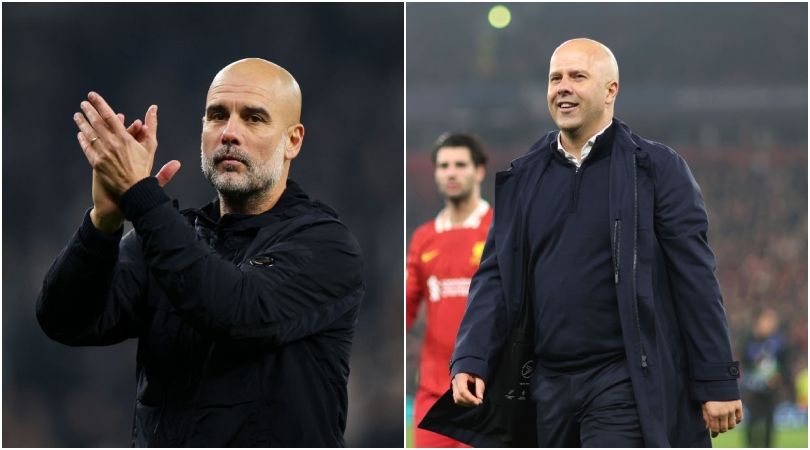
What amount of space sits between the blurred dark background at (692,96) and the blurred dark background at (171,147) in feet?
51.5

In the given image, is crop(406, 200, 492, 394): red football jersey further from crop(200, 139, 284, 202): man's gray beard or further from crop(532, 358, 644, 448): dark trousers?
crop(200, 139, 284, 202): man's gray beard

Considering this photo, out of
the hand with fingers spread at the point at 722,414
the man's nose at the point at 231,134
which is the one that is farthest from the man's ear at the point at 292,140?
the hand with fingers spread at the point at 722,414

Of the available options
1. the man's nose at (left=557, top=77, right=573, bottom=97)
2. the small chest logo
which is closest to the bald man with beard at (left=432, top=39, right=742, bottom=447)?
the man's nose at (left=557, top=77, right=573, bottom=97)

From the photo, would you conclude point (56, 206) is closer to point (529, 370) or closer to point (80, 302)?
point (529, 370)

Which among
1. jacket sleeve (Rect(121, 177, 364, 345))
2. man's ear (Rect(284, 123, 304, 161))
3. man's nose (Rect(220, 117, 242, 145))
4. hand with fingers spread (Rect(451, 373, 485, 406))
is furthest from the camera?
hand with fingers spread (Rect(451, 373, 485, 406))

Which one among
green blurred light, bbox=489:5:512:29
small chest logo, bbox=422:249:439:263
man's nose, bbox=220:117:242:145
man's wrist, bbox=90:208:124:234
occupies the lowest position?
small chest logo, bbox=422:249:439:263

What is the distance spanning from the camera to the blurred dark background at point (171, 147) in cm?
743

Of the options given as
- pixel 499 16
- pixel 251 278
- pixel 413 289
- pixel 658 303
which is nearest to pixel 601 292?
pixel 658 303

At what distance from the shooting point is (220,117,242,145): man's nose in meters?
2.91

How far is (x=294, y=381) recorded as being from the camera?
275cm

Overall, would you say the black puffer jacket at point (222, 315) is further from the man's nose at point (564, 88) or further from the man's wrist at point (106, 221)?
the man's nose at point (564, 88)

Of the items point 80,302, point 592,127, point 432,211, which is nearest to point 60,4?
point 592,127

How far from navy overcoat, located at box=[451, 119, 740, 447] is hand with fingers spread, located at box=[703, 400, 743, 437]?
0.09 ft

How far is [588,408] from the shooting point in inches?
151
